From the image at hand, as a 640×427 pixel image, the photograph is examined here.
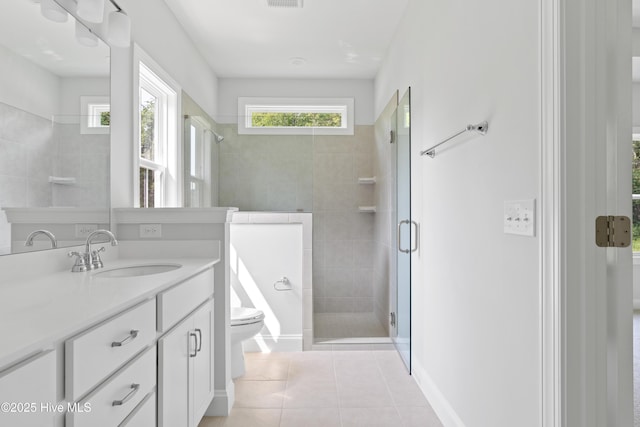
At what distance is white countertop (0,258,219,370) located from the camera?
2.60 ft

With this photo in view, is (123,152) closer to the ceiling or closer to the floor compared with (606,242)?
closer to the ceiling

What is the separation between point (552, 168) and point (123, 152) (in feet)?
7.33

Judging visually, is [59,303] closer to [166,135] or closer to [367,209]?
[166,135]

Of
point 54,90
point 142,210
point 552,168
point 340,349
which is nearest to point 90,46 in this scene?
point 54,90

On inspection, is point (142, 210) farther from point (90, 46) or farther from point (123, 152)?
point (90, 46)

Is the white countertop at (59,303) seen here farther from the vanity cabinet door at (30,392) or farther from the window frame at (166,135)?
the window frame at (166,135)

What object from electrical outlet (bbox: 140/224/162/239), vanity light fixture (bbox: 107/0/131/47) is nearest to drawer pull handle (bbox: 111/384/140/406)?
electrical outlet (bbox: 140/224/162/239)

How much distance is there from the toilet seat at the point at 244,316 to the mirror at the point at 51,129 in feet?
3.48

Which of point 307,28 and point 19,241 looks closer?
point 19,241

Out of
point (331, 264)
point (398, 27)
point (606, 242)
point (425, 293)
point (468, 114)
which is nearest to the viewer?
point (606, 242)

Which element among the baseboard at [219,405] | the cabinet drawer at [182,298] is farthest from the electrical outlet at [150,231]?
the baseboard at [219,405]

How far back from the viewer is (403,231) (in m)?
2.97

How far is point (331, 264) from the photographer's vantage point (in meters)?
4.05

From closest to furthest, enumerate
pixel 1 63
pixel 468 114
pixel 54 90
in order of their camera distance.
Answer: pixel 1 63 < pixel 54 90 < pixel 468 114
